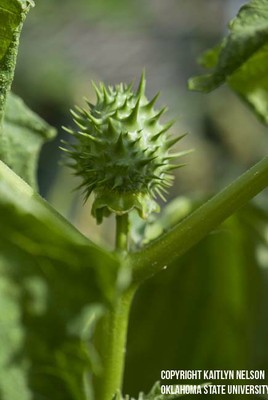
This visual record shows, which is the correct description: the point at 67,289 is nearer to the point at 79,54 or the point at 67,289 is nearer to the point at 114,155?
the point at 114,155

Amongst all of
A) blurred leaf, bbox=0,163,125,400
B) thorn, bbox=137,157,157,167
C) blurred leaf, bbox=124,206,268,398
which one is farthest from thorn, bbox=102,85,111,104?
blurred leaf, bbox=124,206,268,398

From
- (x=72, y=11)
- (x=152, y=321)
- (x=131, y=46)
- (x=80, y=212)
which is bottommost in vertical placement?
(x=152, y=321)

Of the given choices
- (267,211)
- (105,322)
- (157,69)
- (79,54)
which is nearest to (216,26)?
(157,69)

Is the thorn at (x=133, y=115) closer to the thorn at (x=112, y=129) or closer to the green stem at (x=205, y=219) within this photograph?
the thorn at (x=112, y=129)

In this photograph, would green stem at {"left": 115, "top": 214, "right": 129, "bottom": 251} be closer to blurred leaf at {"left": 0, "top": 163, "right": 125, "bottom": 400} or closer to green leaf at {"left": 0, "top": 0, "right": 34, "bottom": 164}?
blurred leaf at {"left": 0, "top": 163, "right": 125, "bottom": 400}

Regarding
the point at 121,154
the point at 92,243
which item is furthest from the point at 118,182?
the point at 92,243

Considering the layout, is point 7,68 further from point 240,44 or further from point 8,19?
point 240,44

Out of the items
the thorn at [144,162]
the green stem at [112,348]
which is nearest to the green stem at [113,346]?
the green stem at [112,348]
